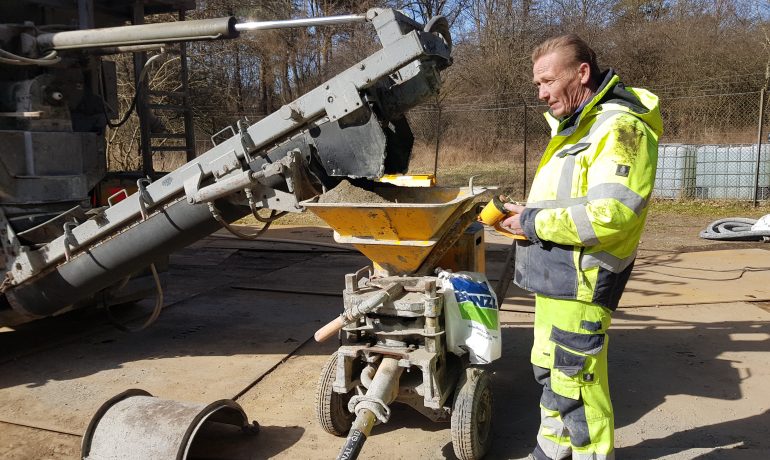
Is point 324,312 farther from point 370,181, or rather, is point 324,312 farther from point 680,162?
point 680,162

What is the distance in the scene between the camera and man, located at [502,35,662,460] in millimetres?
2414

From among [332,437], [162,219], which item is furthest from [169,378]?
[332,437]

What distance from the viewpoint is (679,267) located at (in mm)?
7203

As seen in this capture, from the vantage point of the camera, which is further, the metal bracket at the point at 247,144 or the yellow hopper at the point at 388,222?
the metal bracket at the point at 247,144

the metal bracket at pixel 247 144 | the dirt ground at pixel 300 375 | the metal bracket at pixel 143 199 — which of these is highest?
the metal bracket at pixel 247 144

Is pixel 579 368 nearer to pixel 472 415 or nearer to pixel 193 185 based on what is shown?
pixel 472 415

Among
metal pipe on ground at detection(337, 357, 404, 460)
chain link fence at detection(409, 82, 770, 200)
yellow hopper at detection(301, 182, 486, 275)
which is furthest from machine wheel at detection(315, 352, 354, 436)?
chain link fence at detection(409, 82, 770, 200)

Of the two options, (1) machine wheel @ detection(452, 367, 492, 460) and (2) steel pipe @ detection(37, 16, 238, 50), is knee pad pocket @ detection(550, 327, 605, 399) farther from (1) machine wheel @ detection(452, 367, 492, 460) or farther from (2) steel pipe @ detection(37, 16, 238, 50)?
(2) steel pipe @ detection(37, 16, 238, 50)

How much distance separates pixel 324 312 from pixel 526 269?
3370 mm

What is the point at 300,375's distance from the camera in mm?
4434

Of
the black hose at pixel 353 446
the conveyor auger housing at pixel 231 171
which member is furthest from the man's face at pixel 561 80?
the black hose at pixel 353 446

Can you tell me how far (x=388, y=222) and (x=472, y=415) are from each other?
1060 millimetres

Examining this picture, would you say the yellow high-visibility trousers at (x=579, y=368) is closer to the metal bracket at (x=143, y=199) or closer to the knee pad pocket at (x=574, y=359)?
the knee pad pocket at (x=574, y=359)

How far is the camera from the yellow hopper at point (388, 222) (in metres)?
3.16
